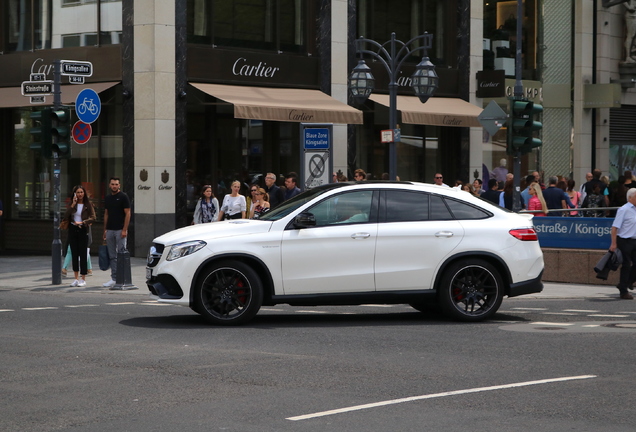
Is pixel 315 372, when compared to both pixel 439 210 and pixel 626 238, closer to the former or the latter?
pixel 439 210

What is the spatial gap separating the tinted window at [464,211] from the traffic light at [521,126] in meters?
7.27

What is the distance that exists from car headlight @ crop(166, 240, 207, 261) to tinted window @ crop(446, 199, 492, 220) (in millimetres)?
3001

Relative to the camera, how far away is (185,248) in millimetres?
11844

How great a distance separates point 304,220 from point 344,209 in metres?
0.57

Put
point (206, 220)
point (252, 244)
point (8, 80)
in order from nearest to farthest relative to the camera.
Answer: point (252, 244), point (206, 220), point (8, 80)

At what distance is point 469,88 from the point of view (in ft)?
103

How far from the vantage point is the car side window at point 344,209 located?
12180 mm

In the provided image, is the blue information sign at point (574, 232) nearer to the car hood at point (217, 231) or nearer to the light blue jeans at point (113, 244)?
the light blue jeans at point (113, 244)

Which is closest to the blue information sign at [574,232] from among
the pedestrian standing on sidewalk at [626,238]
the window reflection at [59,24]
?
the pedestrian standing on sidewalk at [626,238]

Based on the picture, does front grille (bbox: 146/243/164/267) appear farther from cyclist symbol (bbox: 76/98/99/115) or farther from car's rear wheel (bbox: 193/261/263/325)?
cyclist symbol (bbox: 76/98/99/115)

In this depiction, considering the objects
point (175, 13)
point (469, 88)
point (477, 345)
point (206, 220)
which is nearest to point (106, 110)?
point (175, 13)

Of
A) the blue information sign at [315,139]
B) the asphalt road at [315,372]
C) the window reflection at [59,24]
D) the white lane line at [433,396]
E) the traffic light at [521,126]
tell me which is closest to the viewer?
the asphalt road at [315,372]

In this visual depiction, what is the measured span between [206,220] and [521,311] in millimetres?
8456

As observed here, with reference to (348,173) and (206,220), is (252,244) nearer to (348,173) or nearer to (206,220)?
(206,220)
